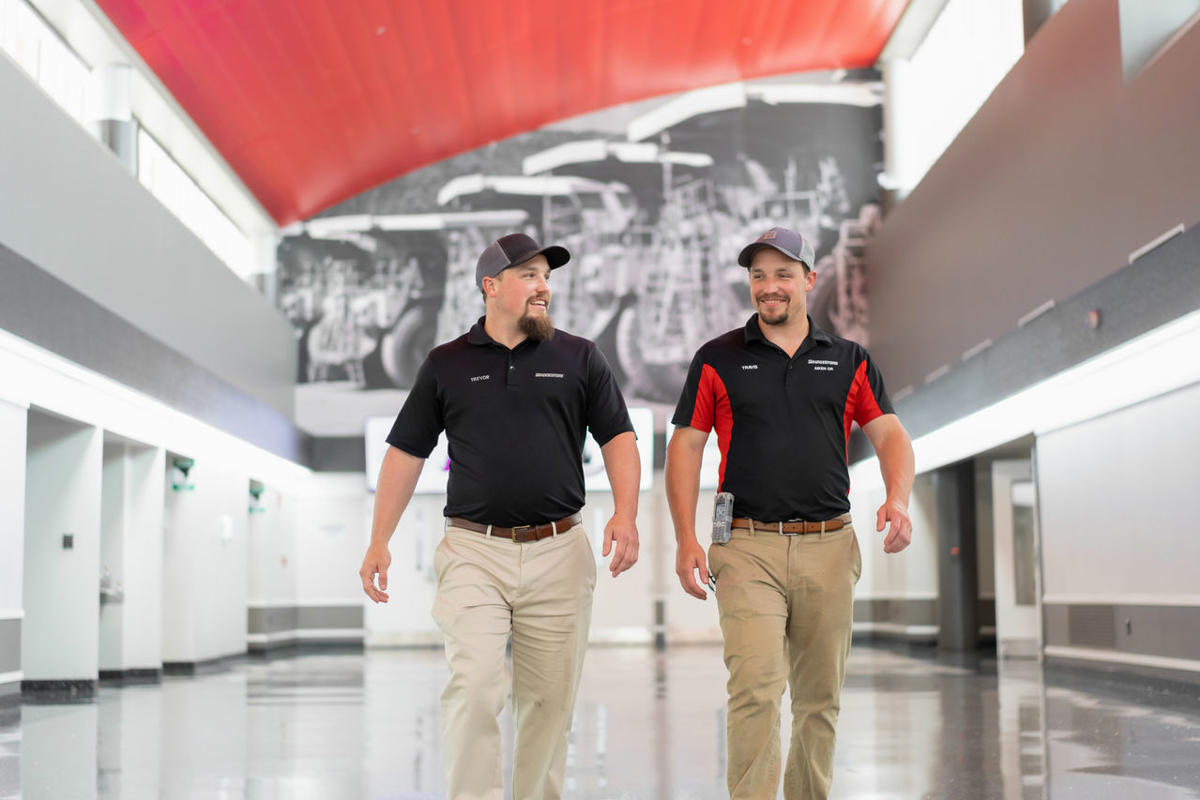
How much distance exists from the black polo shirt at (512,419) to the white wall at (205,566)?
34.4ft

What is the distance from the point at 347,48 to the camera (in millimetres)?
14820

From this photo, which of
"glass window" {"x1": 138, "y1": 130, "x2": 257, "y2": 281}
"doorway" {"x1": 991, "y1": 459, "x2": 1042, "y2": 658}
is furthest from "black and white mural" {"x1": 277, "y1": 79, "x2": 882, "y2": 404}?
"doorway" {"x1": 991, "y1": 459, "x2": 1042, "y2": 658}

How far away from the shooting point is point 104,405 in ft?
36.7

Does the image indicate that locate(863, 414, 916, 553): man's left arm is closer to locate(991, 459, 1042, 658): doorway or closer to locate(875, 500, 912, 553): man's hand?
locate(875, 500, 912, 553): man's hand

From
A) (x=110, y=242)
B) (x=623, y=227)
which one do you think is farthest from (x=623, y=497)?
(x=623, y=227)

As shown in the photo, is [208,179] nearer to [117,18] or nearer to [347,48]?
[347,48]

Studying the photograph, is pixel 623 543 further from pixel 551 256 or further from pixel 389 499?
pixel 551 256

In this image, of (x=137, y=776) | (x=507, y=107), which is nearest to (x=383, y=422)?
(x=507, y=107)

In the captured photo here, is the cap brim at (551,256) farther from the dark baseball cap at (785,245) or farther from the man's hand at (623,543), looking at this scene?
the man's hand at (623,543)

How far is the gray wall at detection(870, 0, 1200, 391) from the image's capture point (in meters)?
9.23

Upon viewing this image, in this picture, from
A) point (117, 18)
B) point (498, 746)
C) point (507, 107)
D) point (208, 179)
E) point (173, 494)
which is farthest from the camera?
point (507, 107)

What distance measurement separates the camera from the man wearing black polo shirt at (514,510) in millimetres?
3654

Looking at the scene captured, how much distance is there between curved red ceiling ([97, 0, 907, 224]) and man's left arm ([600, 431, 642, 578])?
369 inches

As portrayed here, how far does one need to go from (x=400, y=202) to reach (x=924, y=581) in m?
9.14
